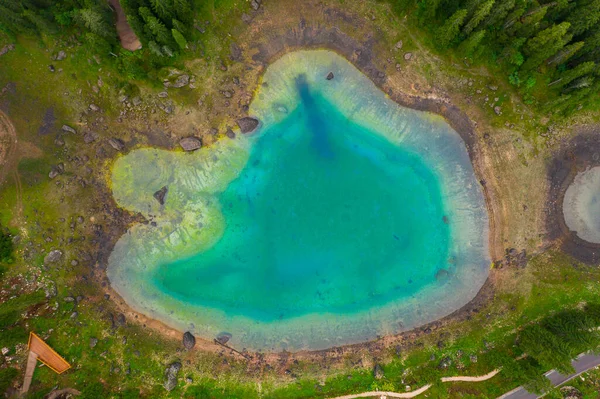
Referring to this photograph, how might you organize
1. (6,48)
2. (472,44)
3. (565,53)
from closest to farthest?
1. (565,53)
2. (472,44)
3. (6,48)

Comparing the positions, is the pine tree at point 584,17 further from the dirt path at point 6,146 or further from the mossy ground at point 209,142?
the dirt path at point 6,146

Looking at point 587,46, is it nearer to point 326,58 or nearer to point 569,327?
point 326,58

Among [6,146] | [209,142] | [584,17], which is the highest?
[584,17]

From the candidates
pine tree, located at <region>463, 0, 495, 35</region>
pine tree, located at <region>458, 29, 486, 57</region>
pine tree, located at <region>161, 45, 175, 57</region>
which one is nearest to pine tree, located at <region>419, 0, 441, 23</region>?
pine tree, located at <region>463, 0, 495, 35</region>

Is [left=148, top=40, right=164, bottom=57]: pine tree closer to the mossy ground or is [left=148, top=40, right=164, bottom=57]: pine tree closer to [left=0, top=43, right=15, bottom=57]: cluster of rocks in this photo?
the mossy ground

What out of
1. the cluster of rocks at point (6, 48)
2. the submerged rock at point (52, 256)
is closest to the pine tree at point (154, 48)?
the cluster of rocks at point (6, 48)

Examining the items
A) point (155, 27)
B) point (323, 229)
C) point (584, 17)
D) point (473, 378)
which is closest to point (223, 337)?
point (323, 229)

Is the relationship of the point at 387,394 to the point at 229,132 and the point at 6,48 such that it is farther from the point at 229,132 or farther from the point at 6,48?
the point at 6,48
